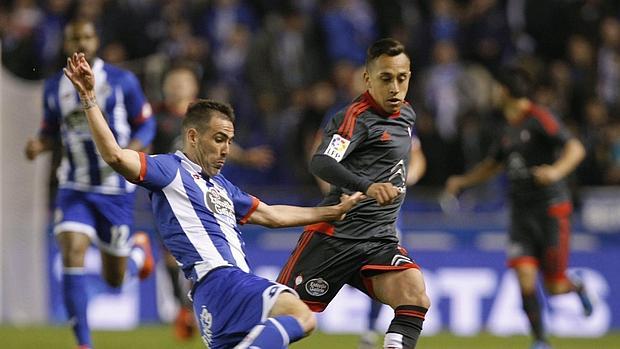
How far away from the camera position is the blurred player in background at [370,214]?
732cm

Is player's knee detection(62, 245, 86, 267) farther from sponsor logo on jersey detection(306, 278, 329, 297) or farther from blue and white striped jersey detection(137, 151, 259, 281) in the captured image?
blue and white striped jersey detection(137, 151, 259, 281)

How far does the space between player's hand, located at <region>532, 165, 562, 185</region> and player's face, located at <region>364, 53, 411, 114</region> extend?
3.28m

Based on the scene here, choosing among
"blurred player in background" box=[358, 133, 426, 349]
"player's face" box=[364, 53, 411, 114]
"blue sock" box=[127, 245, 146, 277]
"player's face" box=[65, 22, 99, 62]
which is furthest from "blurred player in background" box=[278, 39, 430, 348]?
"blue sock" box=[127, 245, 146, 277]

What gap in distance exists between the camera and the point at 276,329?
5969 mm

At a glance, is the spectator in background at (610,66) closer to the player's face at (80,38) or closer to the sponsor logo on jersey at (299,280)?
the player's face at (80,38)

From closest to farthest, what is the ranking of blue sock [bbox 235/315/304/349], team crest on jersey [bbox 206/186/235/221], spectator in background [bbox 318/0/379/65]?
blue sock [bbox 235/315/304/349] → team crest on jersey [bbox 206/186/235/221] → spectator in background [bbox 318/0/379/65]

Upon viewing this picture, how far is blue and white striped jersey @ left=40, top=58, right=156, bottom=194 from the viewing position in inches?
374

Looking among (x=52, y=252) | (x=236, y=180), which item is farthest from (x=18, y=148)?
(x=236, y=180)

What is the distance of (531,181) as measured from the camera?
36.1 ft

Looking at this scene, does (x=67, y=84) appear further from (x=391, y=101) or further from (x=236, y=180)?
(x=236, y=180)

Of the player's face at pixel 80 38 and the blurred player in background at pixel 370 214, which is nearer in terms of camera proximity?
A: the blurred player in background at pixel 370 214

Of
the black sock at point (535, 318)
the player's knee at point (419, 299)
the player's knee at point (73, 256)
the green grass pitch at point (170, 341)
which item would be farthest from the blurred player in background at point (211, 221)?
the green grass pitch at point (170, 341)

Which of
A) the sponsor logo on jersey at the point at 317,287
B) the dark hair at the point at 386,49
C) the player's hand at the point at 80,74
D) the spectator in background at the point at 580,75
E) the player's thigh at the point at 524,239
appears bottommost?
the sponsor logo on jersey at the point at 317,287

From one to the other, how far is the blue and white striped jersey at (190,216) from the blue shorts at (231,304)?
0.11 meters
